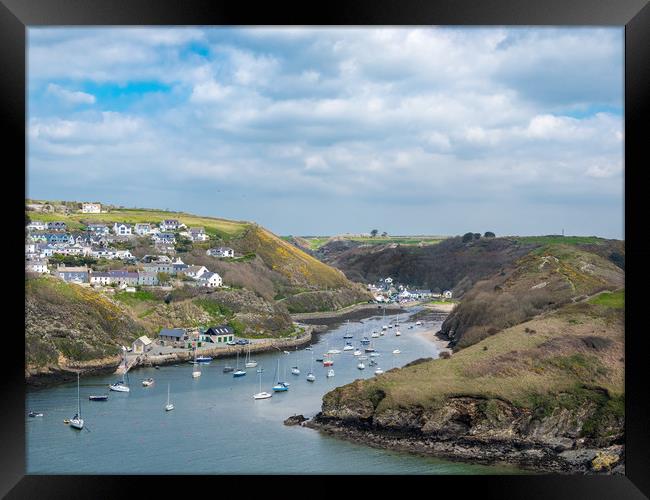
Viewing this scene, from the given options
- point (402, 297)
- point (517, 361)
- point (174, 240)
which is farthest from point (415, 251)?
point (517, 361)

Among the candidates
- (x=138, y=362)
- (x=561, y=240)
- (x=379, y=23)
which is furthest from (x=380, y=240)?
(x=379, y=23)

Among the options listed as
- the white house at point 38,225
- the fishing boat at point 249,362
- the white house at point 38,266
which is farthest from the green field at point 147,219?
the fishing boat at point 249,362

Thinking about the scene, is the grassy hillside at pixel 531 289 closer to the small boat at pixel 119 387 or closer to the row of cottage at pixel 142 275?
the small boat at pixel 119 387

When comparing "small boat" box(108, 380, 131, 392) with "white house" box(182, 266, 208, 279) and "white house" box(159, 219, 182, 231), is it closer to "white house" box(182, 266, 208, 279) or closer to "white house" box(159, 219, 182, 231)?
"white house" box(182, 266, 208, 279)

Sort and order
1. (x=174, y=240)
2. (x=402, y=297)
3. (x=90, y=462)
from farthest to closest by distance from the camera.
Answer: (x=402, y=297) → (x=174, y=240) → (x=90, y=462)

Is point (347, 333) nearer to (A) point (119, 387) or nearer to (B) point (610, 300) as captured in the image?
(A) point (119, 387)

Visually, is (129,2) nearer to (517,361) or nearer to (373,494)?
(373,494)
